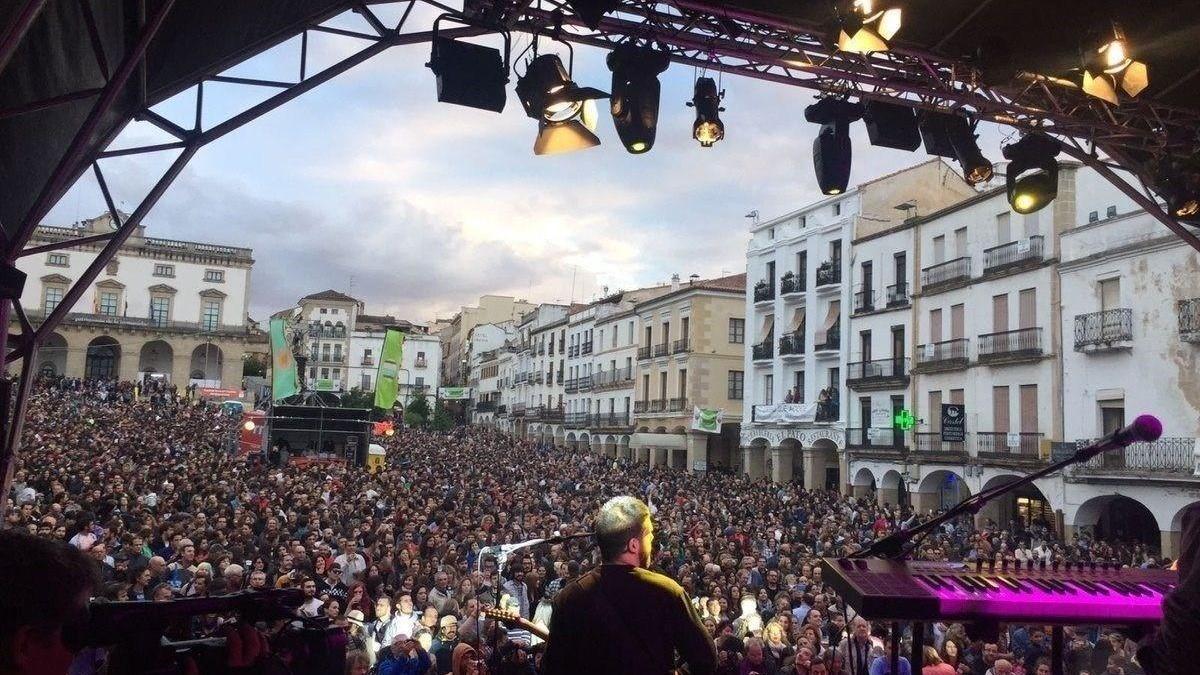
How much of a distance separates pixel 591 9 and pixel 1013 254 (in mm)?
20565

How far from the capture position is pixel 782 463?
1240 inches

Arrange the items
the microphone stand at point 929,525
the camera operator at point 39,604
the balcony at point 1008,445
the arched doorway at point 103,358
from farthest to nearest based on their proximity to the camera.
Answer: the arched doorway at point 103,358
the balcony at point 1008,445
the microphone stand at point 929,525
the camera operator at point 39,604

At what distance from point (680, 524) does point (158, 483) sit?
388 inches

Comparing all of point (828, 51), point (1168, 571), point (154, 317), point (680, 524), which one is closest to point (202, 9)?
point (828, 51)

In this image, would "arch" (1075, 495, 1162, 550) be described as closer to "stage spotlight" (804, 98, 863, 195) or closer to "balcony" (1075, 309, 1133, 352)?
"balcony" (1075, 309, 1133, 352)

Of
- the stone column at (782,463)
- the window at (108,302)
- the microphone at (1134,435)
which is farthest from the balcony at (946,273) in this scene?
the window at (108,302)

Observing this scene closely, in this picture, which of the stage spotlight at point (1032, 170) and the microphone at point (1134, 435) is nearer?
the microphone at point (1134, 435)

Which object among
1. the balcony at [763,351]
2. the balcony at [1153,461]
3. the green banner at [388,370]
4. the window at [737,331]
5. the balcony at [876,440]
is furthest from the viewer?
the window at [737,331]

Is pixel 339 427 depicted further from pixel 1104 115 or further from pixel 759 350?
pixel 1104 115

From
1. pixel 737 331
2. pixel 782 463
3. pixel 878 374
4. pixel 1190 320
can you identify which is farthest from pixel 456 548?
pixel 737 331

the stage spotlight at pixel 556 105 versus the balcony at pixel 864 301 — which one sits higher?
the balcony at pixel 864 301

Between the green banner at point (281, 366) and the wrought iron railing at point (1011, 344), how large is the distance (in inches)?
758

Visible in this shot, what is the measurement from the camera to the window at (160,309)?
6103 centimetres

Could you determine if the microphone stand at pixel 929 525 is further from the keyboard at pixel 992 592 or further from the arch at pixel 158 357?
the arch at pixel 158 357
